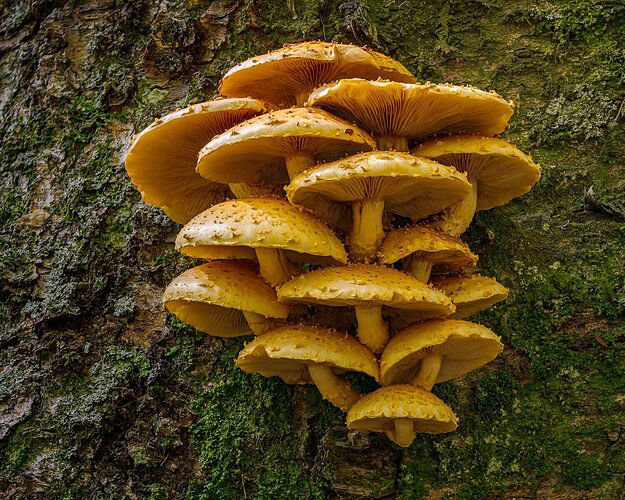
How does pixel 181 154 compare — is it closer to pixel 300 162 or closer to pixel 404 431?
pixel 300 162

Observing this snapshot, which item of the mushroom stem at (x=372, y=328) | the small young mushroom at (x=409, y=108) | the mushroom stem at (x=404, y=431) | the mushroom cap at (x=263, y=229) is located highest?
the small young mushroom at (x=409, y=108)

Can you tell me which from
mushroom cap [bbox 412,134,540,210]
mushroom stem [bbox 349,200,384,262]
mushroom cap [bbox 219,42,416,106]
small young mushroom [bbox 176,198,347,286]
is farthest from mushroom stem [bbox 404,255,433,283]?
mushroom cap [bbox 219,42,416,106]

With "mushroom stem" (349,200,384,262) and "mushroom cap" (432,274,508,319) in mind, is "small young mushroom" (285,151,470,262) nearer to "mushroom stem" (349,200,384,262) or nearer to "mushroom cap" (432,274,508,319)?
"mushroom stem" (349,200,384,262)

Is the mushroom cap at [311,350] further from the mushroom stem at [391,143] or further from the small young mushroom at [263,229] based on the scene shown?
the mushroom stem at [391,143]

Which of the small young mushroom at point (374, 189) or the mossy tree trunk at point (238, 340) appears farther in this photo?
the mossy tree trunk at point (238, 340)

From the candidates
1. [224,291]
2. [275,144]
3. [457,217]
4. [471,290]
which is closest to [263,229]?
[224,291]

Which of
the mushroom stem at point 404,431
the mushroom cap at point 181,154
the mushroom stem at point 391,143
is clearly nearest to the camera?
the mushroom stem at point 404,431

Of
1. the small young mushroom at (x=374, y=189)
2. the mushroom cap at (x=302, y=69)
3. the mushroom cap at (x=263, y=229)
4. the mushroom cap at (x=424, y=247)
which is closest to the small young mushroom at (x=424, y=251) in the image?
the mushroom cap at (x=424, y=247)

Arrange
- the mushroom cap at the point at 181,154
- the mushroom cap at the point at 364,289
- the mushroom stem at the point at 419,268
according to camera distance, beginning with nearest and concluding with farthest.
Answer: the mushroom cap at the point at 364,289 → the mushroom cap at the point at 181,154 → the mushroom stem at the point at 419,268

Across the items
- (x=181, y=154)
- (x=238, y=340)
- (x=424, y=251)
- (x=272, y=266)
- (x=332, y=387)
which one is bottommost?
(x=238, y=340)
